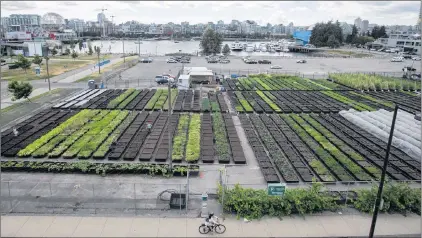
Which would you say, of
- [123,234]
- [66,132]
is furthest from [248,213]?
[66,132]

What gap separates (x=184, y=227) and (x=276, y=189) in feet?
18.0

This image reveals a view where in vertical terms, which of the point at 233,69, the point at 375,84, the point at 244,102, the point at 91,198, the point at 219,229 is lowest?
the point at 91,198

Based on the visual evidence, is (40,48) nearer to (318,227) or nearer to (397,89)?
(397,89)

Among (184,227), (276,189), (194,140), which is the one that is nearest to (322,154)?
(276,189)

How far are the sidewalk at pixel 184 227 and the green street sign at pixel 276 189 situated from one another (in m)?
1.42

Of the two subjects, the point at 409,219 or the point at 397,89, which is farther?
the point at 397,89

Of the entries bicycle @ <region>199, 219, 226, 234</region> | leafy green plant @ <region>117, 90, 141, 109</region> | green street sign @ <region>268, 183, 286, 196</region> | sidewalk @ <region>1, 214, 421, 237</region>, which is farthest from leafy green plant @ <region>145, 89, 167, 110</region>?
bicycle @ <region>199, 219, 226, 234</region>

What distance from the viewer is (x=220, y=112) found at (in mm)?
38188

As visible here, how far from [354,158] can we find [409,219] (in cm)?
826

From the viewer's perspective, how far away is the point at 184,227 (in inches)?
649

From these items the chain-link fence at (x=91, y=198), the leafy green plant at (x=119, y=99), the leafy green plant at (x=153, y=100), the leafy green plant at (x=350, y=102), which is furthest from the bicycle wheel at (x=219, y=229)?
the leafy green plant at (x=350, y=102)

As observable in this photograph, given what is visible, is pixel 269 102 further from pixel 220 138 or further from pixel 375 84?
pixel 375 84

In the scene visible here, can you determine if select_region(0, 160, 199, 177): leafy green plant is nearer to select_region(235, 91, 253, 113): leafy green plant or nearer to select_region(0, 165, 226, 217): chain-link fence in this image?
select_region(0, 165, 226, 217): chain-link fence

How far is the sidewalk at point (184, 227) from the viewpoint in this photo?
626 inches
